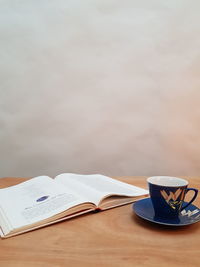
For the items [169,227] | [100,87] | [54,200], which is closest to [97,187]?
[54,200]

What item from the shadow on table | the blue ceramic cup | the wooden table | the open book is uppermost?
the blue ceramic cup

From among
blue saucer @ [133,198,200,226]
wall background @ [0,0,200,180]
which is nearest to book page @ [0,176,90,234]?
blue saucer @ [133,198,200,226]

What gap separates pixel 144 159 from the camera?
122cm

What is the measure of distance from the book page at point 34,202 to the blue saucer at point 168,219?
135 millimetres

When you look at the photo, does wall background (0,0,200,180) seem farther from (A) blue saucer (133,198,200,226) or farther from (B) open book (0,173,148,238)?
(A) blue saucer (133,198,200,226)

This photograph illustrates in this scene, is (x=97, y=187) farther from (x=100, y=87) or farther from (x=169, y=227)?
(x=100, y=87)

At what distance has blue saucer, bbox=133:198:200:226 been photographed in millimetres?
509

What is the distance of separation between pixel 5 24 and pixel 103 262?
1.18 meters

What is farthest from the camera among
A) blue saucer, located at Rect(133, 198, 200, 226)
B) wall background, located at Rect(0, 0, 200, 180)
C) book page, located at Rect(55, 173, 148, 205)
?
wall background, located at Rect(0, 0, 200, 180)

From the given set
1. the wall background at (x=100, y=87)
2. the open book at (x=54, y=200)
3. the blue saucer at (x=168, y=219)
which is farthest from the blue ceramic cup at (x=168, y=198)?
the wall background at (x=100, y=87)

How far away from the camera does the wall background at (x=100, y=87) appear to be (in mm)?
1167

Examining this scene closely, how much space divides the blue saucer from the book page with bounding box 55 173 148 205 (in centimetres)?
7

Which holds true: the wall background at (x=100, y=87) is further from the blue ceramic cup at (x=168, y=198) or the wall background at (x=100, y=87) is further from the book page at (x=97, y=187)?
the blue ceramic cup at (x=168, y=198)

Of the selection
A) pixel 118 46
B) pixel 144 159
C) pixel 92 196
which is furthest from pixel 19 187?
pixel 118 46
